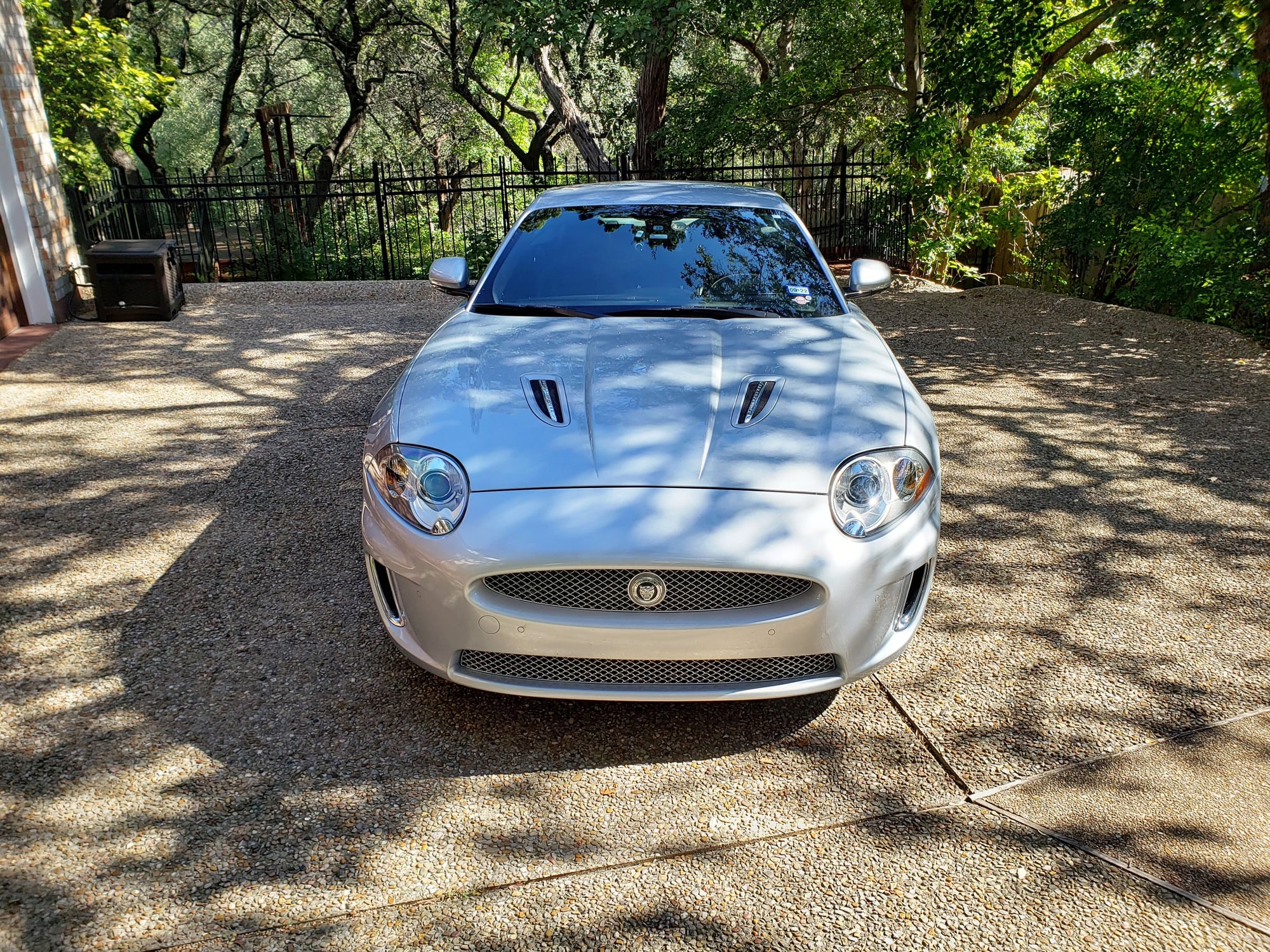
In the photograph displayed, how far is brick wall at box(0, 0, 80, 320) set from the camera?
8672mm

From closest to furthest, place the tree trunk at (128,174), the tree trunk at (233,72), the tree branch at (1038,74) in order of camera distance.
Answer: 1. the tree branch at (1038,74)
2. the tree trunk at (128,174)
3. the tree trunk at (233,72)

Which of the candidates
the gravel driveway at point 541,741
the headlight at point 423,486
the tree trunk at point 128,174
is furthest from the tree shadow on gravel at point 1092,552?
the tree trunk at point 128,174

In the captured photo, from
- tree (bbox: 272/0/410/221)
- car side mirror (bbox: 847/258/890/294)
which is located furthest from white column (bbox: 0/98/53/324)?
tree (bbox: 272/0/410/221)

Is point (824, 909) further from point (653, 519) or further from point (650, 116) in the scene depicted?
point (650, 116)

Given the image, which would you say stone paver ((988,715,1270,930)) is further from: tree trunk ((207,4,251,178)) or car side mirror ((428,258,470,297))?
tree trunk ((207,4,251,178))

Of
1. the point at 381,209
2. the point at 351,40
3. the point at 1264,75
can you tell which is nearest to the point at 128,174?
the point at 351,40

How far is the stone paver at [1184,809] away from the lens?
101 inches

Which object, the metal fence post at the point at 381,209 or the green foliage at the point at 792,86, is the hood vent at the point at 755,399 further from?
the green foliage at the point at 792,86

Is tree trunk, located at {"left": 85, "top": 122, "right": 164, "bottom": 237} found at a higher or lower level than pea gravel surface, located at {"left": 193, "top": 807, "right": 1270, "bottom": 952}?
higher

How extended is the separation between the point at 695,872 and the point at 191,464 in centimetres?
429

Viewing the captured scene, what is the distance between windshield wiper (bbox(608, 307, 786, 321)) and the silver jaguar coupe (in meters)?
0.35

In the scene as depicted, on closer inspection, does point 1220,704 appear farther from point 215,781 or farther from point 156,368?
point 156,368

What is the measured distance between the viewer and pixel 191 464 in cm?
565

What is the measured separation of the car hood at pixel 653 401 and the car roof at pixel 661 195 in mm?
1092
